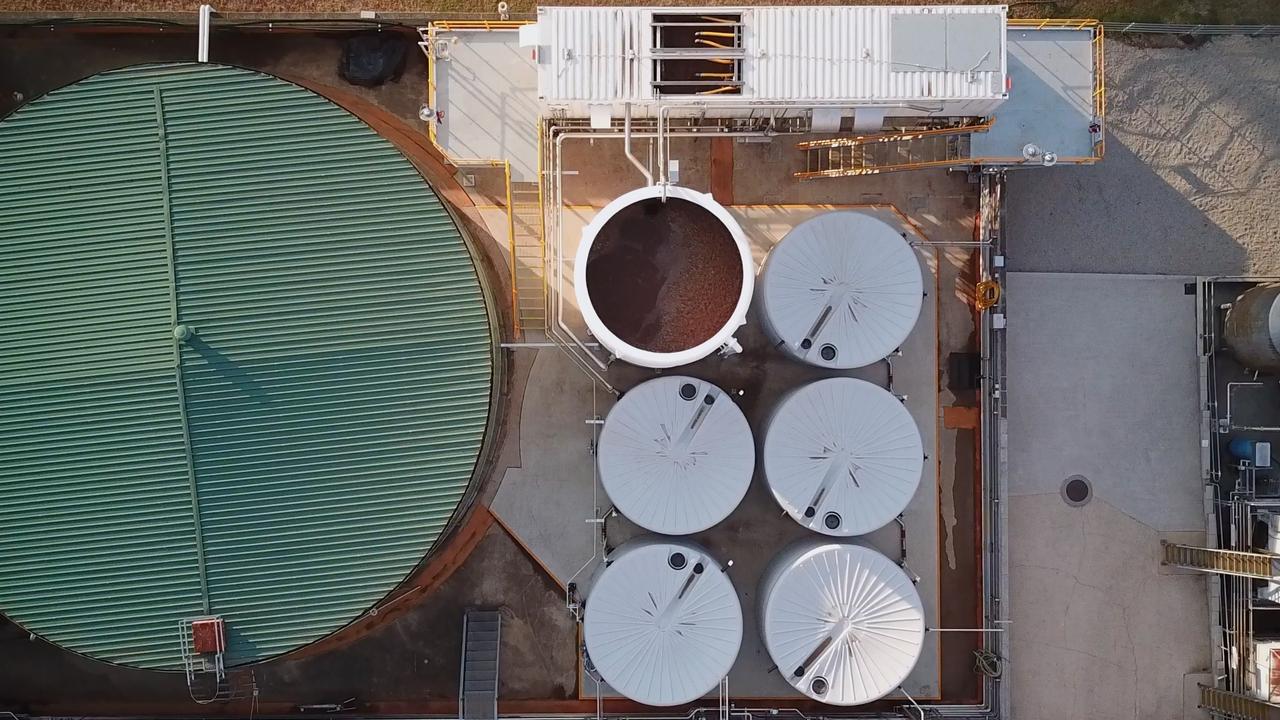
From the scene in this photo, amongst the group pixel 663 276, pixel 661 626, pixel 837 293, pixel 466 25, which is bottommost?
pixel 661 626

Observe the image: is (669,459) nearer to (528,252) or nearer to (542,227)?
(542,227)

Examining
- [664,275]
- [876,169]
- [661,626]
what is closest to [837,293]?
[876,169]

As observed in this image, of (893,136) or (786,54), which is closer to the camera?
(786,54)

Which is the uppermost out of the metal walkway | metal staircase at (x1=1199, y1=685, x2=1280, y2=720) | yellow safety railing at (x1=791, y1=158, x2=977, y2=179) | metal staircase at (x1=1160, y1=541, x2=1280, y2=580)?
yellow safety railing at (x1=791, y1=158, x2=977, y2=179)

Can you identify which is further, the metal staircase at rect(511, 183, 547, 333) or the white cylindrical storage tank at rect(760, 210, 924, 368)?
the metal staircase at rect(511, 183, 547, 333)

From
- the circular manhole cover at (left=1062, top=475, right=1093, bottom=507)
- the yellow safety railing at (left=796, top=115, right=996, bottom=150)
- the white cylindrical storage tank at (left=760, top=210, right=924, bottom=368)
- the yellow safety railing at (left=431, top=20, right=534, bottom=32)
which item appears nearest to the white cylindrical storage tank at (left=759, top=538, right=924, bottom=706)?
the white cylindrical storage tank at (left=760, top=210, right=924, bottom=368)

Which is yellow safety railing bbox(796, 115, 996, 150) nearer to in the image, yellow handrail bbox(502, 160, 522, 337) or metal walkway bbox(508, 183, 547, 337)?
metal walkway bbox(508, 183, 547, 337)

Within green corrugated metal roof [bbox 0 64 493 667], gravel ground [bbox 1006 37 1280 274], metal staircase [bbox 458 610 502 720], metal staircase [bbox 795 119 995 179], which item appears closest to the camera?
green corrugated metal roof [bbox 0 64 493 667]

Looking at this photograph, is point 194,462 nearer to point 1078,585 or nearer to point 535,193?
point 535,193
